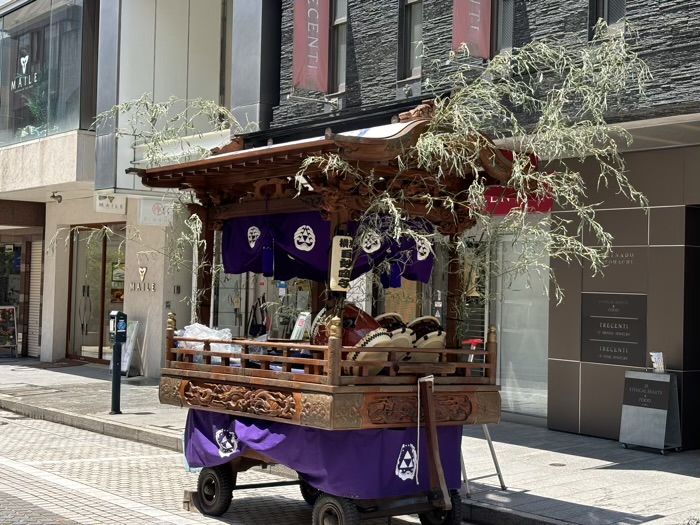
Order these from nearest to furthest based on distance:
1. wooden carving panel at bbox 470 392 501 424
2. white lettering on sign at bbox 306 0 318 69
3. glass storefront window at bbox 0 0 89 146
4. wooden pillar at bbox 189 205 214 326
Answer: wooden carving panel at bbox 470 392 501 424 < wooden pillar at bbox 189 205 214 326 < white lettering on sign at bbox 306 0 318 69 < glass storefront window at bbox 0 0 89 146

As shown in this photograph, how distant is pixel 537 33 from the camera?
11875 millimetres

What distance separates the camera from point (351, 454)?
7.37 m

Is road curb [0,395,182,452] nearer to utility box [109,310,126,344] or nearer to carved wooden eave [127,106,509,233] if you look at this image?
utility box [109,310,126,344]

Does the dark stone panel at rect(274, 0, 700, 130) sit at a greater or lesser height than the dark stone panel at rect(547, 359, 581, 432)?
greater

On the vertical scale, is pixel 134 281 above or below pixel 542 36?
below

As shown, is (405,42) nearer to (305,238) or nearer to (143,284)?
(305,238)

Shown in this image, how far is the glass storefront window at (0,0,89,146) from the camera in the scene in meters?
20.1

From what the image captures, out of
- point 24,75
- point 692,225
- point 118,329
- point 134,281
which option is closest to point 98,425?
point 118,329

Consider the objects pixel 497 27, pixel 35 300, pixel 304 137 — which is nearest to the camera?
pixel 497 27

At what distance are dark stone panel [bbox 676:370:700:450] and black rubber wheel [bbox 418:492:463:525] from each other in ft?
15.2

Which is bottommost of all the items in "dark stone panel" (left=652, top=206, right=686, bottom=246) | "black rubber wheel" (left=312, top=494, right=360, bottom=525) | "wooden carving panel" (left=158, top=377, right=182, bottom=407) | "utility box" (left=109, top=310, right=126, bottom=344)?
"black rubber wheel" (left=312, top=494, right=360, bottom=525)

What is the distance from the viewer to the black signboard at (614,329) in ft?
39.6

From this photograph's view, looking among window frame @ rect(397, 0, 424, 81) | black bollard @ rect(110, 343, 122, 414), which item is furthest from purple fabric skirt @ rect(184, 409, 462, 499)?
window frame @ rect(397, 0, 424, 81)

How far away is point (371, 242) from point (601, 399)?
5746mm
